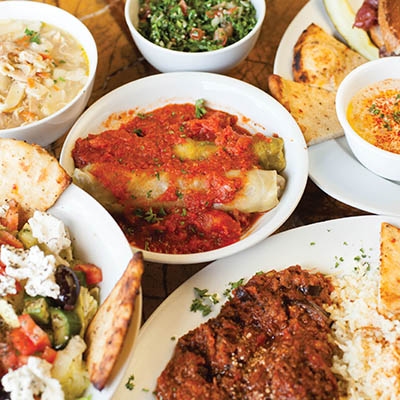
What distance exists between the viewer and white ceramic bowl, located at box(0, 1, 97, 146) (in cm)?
388

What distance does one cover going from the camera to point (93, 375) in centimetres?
266

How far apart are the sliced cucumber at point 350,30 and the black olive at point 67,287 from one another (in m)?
2.79

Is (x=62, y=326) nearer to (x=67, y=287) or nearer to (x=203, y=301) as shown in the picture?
(x=67, y=287)

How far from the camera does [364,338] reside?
3.30 m

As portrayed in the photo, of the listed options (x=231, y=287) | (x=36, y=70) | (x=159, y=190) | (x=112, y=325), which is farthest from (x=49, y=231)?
(x=36, y=70)

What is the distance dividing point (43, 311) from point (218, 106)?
2049 millimetres

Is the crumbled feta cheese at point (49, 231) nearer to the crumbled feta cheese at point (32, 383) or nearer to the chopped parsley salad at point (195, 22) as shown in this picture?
the crumbled feta cheese at point (32, 383)

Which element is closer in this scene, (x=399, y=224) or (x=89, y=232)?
(x=89, y=232)

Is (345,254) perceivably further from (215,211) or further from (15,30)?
(15,30)

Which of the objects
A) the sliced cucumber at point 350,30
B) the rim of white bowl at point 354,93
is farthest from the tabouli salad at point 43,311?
the sliced cucumber at point 350,30

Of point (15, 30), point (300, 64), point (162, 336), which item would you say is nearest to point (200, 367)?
point (162, 336)

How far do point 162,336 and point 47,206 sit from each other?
35.4 inches

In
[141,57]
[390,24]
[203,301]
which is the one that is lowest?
[203,301]

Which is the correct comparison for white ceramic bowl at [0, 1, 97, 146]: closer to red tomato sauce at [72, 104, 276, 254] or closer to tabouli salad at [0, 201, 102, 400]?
red tomato sauce at [72, 104, 276, 254]
